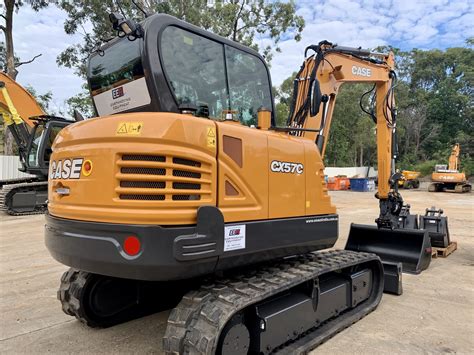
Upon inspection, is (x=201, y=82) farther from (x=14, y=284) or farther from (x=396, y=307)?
(x=14, y=284)

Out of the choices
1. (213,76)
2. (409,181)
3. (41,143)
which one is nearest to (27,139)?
(41,143)

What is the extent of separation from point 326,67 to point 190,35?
2.75 m

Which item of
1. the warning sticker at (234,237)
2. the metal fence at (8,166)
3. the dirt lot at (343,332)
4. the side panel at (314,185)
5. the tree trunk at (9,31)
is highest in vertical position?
the tree trunk at (9,31)

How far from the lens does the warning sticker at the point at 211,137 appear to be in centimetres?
270

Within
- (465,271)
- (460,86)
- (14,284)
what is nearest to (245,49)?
(14,284)

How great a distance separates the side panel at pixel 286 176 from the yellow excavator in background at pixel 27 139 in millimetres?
10580

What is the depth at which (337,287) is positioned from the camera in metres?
3.95

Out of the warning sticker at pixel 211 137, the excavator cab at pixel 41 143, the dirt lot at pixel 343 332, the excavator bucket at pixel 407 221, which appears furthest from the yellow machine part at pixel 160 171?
the excavator cab at pixel 41 143

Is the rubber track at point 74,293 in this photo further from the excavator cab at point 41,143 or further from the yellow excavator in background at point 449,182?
the yellow excavator in background at point 449,182

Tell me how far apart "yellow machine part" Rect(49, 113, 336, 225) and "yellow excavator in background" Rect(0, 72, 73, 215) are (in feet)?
33.4

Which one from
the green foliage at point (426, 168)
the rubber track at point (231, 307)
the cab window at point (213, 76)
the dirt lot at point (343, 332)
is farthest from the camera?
the green foliage at point (426, 168)

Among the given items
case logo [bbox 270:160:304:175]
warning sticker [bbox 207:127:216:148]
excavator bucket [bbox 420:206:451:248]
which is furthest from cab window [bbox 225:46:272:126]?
excavator bucket [bbox 420:206:451:248]

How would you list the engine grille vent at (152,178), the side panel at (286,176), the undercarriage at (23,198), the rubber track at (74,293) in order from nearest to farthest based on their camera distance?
the engine grille vent at (152,178)
the side panel at (286,176)
the rubber track at (74,293)
the undercarriage at (23,198)

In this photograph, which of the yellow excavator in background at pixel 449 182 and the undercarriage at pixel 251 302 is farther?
the yellow excavator in background at pixel 449 182
